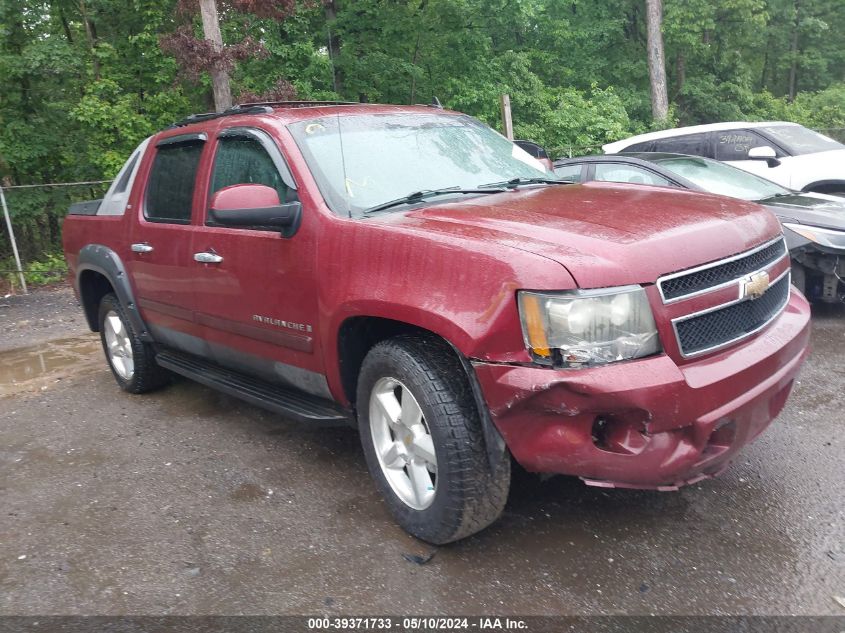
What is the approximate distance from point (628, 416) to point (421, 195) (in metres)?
1.53

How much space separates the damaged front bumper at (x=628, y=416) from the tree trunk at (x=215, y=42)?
10.2m

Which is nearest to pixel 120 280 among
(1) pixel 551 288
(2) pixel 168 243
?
(2) pixel 168 243

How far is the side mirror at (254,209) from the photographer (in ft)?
10.5

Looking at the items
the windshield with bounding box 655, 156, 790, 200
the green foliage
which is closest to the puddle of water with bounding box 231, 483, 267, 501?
the windshield with bounding box 655, 156, 790, 200

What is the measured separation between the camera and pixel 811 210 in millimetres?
5945

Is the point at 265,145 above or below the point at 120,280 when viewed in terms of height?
above

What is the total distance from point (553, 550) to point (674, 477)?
2.26 ft

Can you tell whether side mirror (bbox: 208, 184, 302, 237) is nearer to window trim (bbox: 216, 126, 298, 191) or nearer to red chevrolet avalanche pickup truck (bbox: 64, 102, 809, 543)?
red chevrolet avalanche pickup truck (bbox: 64, 102, 809, 543)

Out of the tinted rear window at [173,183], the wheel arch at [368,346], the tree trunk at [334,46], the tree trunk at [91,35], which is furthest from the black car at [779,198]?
the tree trunk at [91,35]

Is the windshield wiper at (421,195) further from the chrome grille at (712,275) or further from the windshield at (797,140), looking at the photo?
the windshield at (797,140)

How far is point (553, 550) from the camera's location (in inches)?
114

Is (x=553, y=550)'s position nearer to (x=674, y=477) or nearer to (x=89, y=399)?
(x=674, y=477)

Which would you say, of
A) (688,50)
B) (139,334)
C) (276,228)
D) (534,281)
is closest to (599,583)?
(534,281)

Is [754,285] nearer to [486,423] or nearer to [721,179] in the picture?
[486,423]
